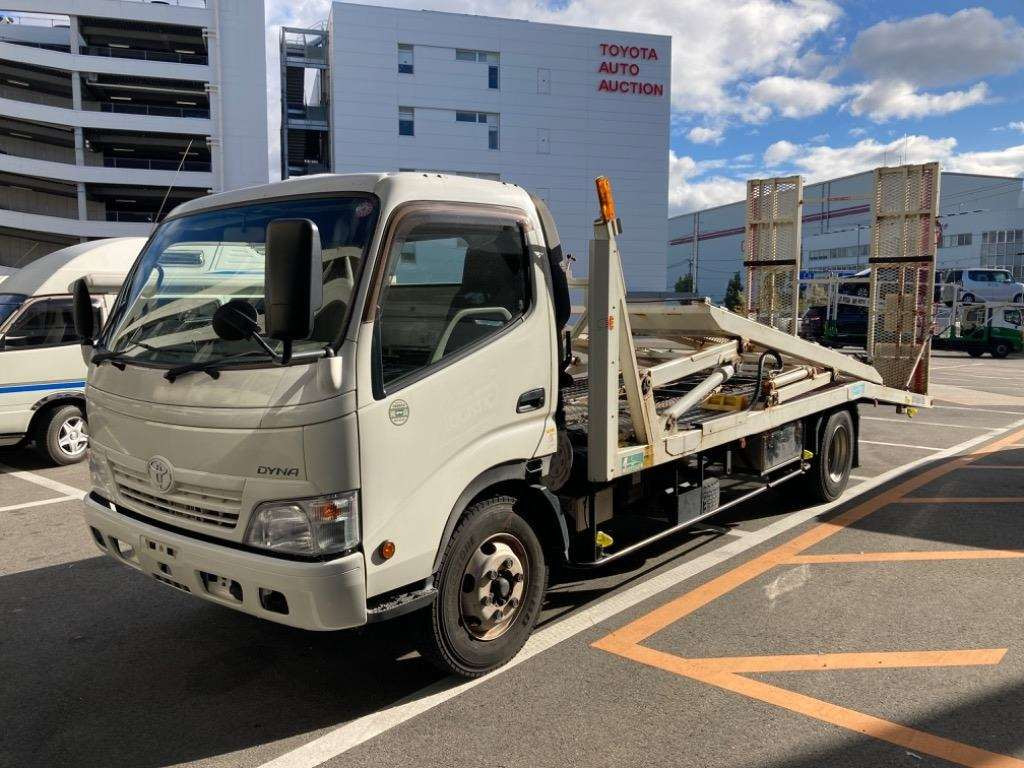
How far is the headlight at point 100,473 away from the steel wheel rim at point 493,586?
183cm

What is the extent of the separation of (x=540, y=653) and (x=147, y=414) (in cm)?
227

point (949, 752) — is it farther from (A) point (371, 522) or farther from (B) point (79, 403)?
(B) point (79, 403)

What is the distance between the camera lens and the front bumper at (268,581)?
302 centimetres

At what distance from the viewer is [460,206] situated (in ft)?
12.1

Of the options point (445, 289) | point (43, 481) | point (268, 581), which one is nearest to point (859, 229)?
point (43, 481)

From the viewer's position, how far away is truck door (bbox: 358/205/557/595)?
3174 millimetres

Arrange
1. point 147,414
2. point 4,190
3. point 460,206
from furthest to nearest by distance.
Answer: point 4,190 < point 460,206 < point 147,414

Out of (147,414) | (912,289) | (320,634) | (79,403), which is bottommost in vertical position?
(320,634)

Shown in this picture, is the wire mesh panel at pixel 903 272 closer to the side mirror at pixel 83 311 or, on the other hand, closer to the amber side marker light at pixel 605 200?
the amber side marker light at pixel 605 200

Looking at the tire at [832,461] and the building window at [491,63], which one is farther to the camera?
the building window at [491,63]

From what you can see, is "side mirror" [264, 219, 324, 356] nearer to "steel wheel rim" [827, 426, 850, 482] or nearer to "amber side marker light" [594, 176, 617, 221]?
"amber side marker light" [594, 176, 617, 221]

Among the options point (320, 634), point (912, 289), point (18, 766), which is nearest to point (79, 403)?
point (320, 634)

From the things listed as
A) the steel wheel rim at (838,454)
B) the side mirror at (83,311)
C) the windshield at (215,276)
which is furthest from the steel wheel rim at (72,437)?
the steel wheel rim at (838,454)

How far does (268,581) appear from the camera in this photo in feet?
10.1
